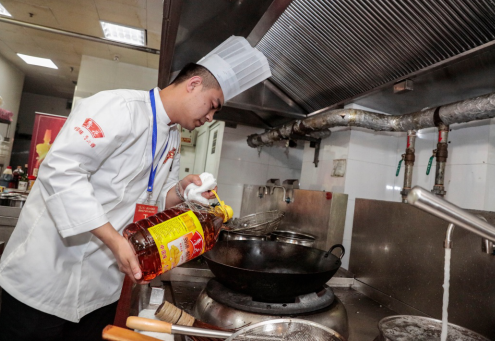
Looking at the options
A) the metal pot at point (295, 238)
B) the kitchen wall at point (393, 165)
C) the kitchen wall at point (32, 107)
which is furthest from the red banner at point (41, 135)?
the metal pot at point (295, 238)

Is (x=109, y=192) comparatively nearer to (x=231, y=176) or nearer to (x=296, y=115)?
(x=296, y=115)

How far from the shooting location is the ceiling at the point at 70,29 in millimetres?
3662

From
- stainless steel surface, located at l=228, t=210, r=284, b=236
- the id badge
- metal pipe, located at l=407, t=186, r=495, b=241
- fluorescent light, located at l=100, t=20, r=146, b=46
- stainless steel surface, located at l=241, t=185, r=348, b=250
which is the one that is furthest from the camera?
fluorescent light, located at l=100, t=20, r=146, b=46

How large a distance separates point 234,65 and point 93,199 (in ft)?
2.53

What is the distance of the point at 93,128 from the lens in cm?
92

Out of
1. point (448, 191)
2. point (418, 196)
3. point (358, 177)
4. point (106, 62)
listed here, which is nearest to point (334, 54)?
point (358, 177)

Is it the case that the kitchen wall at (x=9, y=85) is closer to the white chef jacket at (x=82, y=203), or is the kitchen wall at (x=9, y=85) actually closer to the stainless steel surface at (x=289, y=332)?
the white chef jacket at (x=82, y=203)

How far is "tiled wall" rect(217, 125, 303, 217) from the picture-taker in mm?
3881

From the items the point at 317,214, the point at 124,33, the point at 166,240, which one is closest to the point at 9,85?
the point at 124,33

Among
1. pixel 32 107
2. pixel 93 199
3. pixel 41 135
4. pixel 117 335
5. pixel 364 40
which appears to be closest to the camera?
pixel 117 335

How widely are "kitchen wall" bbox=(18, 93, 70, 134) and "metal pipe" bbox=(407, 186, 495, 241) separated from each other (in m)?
10.1

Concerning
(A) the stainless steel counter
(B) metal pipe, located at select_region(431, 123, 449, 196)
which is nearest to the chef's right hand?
(A) the stainless steel counter

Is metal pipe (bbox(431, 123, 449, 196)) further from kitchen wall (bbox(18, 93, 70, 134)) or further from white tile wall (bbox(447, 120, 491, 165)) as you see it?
kitchen wall (bbox(18, 93, 70, 134))

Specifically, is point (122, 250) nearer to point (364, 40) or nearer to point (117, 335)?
point (117, 335)
